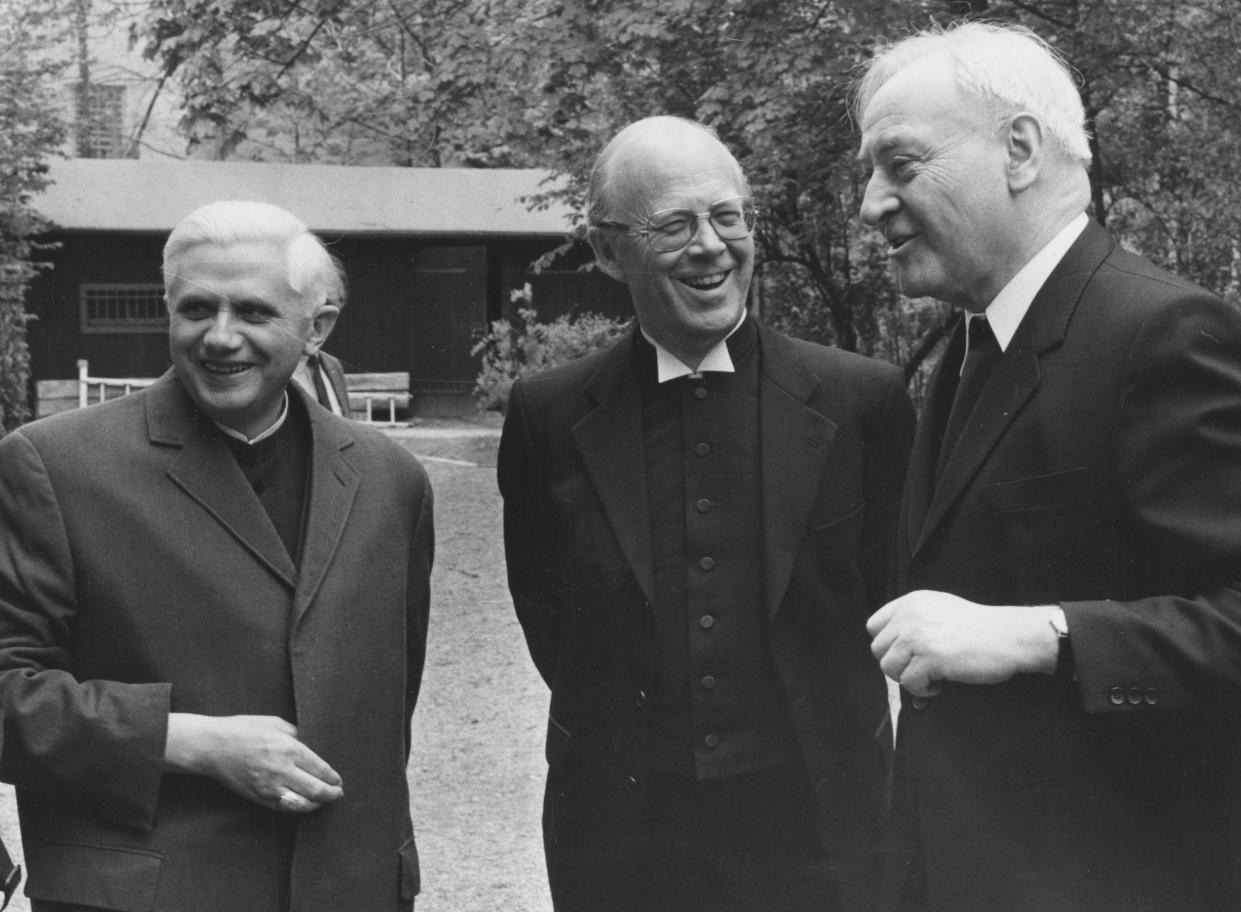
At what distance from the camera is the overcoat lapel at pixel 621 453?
9.82ft

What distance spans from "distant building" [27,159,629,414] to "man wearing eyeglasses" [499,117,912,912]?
17645 mm

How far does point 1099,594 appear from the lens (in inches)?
87.9

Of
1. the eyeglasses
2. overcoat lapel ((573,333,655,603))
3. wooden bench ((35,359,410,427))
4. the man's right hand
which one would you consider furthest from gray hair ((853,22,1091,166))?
wooden bench ((35,359,410,427))

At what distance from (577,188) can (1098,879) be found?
12304 mm

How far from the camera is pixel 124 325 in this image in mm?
20438

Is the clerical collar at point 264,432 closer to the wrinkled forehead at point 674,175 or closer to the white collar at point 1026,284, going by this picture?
the wrinkled forehead at point 674,175

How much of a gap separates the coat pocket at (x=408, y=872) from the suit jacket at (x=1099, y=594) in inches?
37.0

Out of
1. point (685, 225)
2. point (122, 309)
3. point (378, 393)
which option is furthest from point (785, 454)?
point (122, 309)

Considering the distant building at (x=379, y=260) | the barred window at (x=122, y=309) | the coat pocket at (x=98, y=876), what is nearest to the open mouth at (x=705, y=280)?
the coat pocket at (x=98, y=876)

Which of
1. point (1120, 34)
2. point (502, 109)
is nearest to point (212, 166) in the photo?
point (502, 109)

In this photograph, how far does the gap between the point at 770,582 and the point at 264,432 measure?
1.01m

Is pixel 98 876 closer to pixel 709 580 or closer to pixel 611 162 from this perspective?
pixel 709 580

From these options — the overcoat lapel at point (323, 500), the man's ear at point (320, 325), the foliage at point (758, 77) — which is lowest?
the overcoat lapel at point (323, 500)

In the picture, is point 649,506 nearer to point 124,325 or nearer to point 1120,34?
point 1120,34
